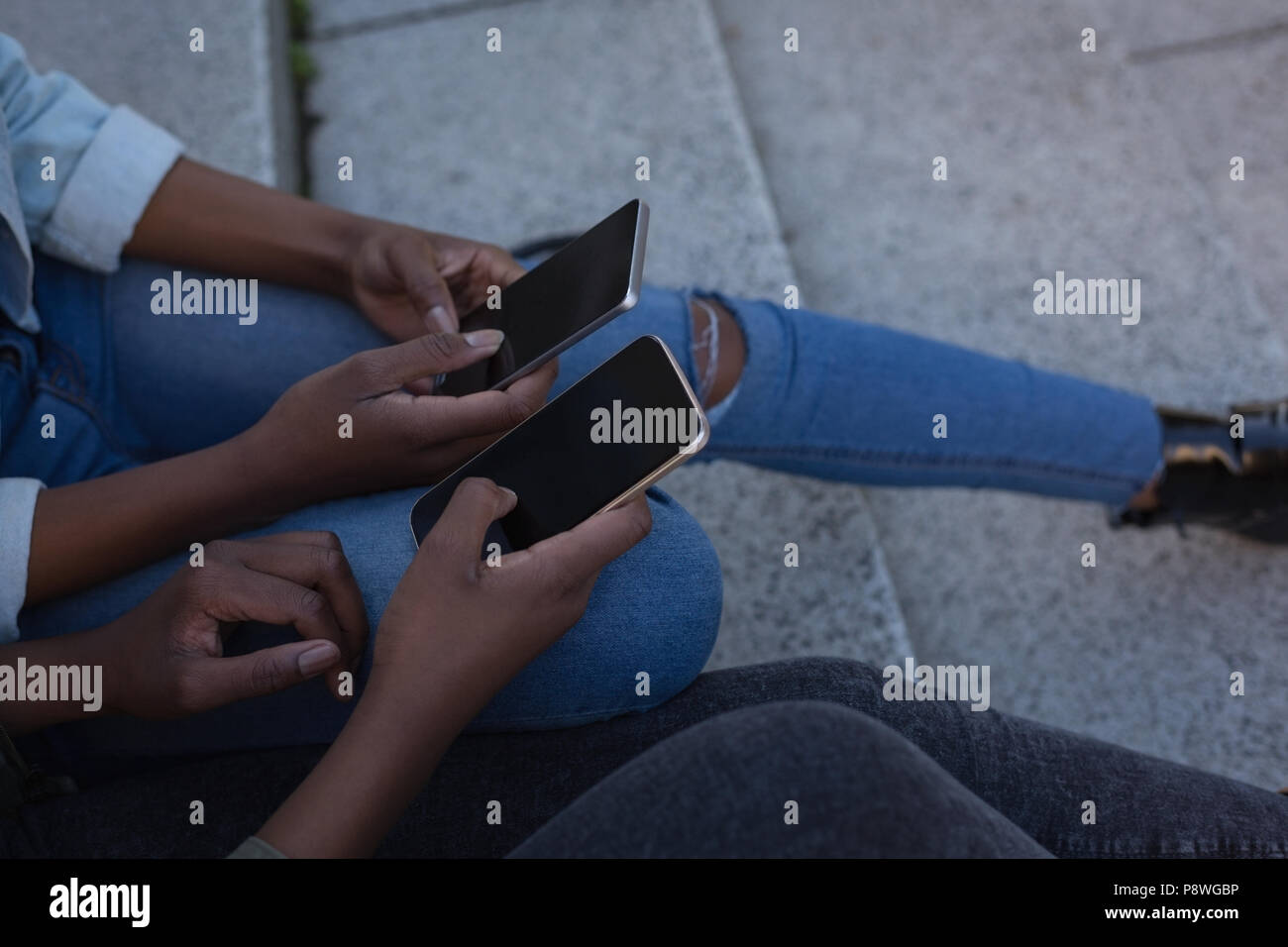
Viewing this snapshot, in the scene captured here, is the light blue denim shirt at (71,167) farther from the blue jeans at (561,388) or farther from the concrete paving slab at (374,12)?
the concrete paving slab at (374,12)

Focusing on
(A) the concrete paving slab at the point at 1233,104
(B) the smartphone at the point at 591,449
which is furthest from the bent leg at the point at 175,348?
(A) the concrete paving slab at the point at 1233,104

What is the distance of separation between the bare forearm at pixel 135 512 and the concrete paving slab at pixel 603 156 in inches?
35.1

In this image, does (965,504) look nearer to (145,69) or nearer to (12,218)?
(12,218)

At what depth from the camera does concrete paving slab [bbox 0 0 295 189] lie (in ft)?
6.19

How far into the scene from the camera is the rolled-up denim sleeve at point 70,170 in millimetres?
1139

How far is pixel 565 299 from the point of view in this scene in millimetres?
1079

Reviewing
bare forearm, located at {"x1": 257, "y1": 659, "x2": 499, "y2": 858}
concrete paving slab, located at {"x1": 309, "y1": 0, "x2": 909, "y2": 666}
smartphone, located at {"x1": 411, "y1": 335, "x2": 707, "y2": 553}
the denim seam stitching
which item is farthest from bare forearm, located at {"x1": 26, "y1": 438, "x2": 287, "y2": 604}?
concrete paving slab, located at {"x1": 309, "y1": 0, "x2": 909, "y2": 666}

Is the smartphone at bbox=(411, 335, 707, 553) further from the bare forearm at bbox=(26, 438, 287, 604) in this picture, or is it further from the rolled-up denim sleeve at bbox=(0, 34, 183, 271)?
the rolled-up denim sleeve at bbox=(0, 34, 183, 271)

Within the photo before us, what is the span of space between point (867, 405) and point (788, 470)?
0.51ft

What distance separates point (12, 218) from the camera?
104 cm

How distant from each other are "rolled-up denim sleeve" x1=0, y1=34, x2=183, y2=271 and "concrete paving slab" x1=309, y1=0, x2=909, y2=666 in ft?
2.64

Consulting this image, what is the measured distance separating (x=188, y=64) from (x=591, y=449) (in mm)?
1612

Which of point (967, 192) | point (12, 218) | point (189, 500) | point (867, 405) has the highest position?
point (967, 192)
